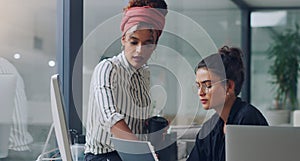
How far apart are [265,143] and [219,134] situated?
1.10 m

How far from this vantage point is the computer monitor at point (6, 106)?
268 cm

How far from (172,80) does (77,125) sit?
85 centimetres

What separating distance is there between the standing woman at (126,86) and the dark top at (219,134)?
311 millimetres

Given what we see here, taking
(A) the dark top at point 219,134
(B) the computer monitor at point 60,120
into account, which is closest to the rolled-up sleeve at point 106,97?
(A) the dark top at point 219,134

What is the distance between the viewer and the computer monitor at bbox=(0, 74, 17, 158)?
2684 mm

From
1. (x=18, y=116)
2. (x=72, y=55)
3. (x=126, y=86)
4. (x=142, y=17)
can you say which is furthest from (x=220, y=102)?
(x=18, y=116)

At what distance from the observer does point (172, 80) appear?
12.0 feet

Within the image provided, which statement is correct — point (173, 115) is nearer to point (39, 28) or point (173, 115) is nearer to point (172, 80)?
point (172, 80)

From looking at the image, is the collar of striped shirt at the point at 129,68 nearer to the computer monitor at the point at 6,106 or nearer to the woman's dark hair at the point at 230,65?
the woman's dark hair at the point at 230,65

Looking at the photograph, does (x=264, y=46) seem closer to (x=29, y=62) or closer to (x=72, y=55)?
(x=72, y=55)

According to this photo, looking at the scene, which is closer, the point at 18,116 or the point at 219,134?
the point at 219,134

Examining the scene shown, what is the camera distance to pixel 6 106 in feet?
9.24

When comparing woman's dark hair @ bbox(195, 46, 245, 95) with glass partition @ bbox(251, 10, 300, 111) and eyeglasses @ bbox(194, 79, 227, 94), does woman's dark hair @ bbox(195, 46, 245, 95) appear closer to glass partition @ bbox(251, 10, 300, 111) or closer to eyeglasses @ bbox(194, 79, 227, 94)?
eyeglasses @ bbox(194, 79, 227, 94)

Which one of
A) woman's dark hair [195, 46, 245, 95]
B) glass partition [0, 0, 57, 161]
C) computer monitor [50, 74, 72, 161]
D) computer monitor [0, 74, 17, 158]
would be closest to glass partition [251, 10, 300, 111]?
woman's dark hair [195, 46, 245, 95]
